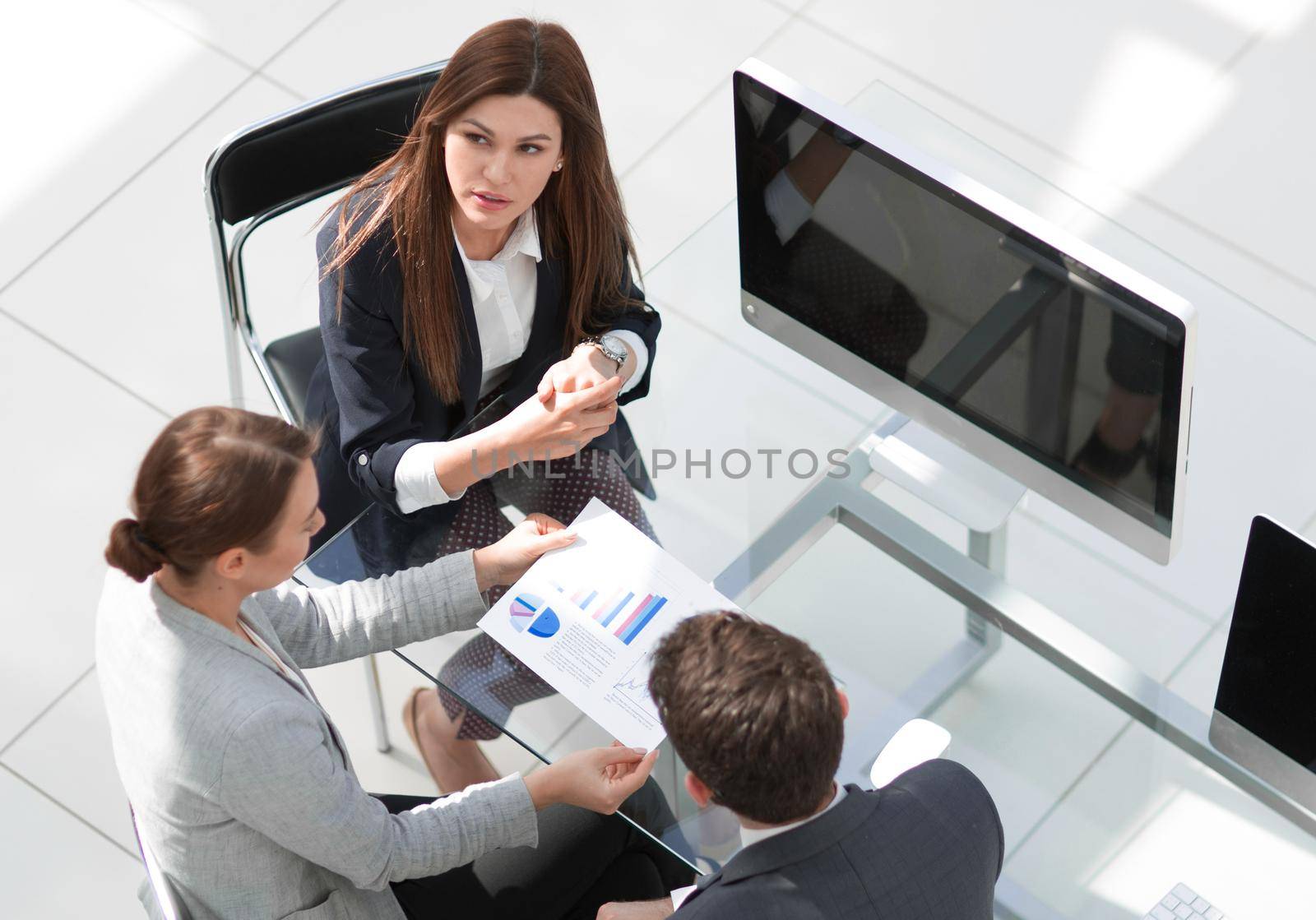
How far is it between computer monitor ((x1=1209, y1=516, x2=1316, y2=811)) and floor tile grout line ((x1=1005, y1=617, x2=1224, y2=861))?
0.12 m

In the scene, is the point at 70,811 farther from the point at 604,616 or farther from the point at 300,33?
the point at 300,33

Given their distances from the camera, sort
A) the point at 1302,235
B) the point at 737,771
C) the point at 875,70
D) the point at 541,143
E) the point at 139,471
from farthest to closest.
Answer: the point at 875,70 < the point at 1302,235 < the point at 541,143 < the point at 139,471 < the point at 737,771

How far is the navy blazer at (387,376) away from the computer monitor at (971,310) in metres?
0.34

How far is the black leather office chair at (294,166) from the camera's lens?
2402 millimetres

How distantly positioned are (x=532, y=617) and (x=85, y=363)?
1669 mm

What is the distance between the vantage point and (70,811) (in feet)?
8.86

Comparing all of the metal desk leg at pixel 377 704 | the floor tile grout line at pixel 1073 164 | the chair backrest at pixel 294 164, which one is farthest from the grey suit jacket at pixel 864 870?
the floor tile grout line at pixel 1073 164

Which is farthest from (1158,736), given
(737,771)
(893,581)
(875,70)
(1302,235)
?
(875,70)

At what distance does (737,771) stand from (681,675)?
0.11 meters

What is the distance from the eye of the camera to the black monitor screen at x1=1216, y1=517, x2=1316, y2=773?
160 centimetres

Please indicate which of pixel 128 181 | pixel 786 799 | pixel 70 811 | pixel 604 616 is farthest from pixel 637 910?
pixel 128 181

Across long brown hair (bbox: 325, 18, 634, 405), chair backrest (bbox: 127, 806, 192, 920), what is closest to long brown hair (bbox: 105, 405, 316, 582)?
chair backrest (bbox: 127, 806, 192, 920)

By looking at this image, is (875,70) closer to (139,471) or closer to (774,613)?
(774,613)

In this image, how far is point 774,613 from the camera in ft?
6.97
